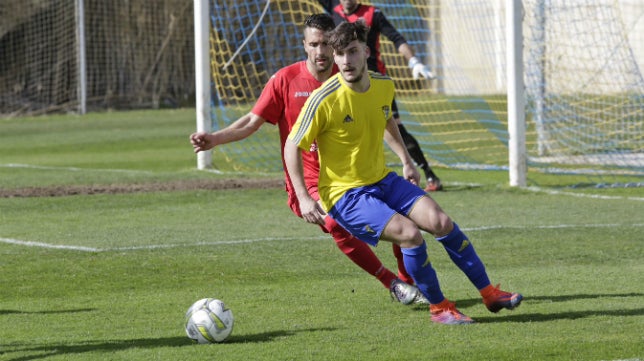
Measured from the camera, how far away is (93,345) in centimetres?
595

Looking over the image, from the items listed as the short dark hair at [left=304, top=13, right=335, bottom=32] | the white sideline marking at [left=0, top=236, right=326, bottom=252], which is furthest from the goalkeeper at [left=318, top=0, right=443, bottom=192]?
the short dark hair at [left=304, top=13, right=335, bottom=32]

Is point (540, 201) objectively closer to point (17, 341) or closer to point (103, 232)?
point (103, 232)

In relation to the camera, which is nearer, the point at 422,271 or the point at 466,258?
the point at 422,271

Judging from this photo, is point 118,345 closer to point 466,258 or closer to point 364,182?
point 364,182

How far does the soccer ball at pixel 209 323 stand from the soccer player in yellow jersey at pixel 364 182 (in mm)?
683

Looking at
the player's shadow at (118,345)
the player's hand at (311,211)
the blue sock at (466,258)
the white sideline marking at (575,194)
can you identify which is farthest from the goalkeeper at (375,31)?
the player's shadow at (118,345)

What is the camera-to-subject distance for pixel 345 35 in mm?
→ 6176

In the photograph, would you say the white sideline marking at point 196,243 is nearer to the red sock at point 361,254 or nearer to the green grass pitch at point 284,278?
the green grass pitch at point 284,278

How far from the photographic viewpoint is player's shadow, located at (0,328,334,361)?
5.78m

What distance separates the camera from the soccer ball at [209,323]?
5941 millimetres

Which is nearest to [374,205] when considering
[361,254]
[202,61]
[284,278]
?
[361,254]

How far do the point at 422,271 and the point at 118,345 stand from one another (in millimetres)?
1659

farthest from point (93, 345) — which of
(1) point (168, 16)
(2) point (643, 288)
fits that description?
(1) point (168, 16)

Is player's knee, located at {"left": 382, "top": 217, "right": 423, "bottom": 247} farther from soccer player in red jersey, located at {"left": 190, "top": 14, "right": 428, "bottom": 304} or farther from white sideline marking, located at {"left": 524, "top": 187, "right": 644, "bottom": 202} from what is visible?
white sideline marking, located at {"left": 524, "top": 187, "right": 644, "bottom": 202}
